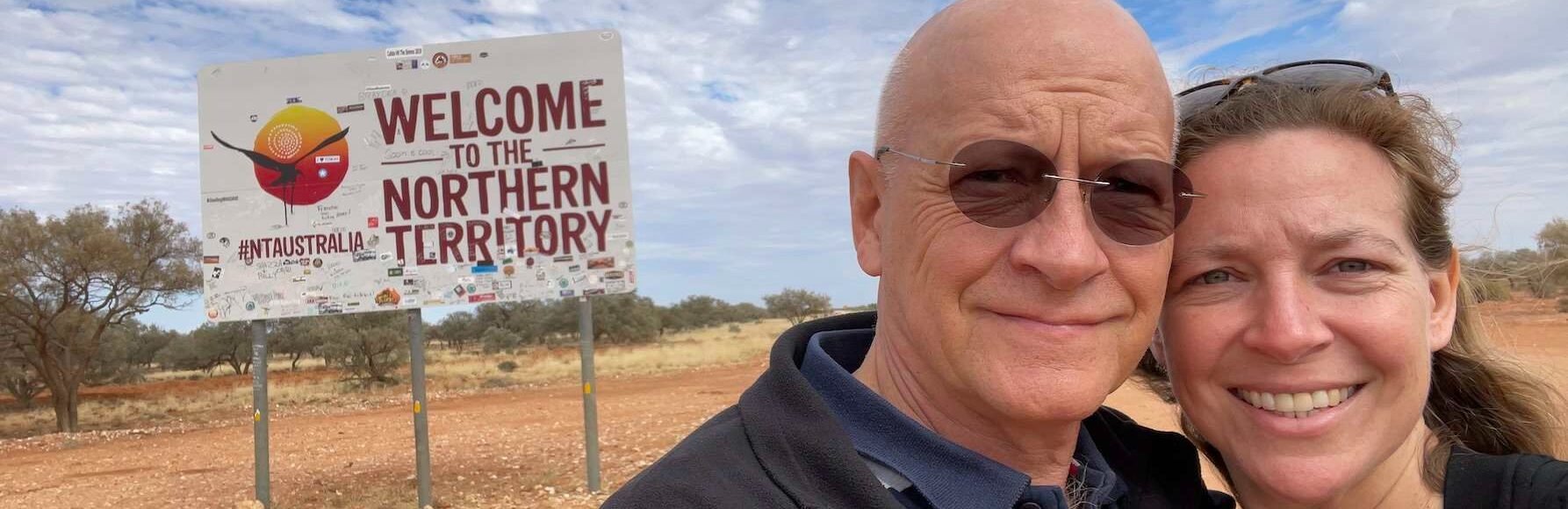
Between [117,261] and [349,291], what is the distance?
13.6 metres

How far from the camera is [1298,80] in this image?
216 centimetres

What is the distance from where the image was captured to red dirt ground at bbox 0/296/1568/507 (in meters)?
9.56

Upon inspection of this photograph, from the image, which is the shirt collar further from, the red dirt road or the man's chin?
the red dirt road

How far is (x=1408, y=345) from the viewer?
186 centimetres

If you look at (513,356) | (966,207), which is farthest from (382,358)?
(966,207)

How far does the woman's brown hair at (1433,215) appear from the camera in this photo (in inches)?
77.9

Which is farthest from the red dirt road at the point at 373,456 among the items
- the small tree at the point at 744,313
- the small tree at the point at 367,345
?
the small tree at the point at 744,313

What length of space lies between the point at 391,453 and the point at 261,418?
136 inches

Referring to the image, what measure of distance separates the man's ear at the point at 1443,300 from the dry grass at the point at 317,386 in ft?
65.4

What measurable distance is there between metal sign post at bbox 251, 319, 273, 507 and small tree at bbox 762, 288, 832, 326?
38.6m

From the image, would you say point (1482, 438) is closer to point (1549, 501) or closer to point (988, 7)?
point (1549, 501)

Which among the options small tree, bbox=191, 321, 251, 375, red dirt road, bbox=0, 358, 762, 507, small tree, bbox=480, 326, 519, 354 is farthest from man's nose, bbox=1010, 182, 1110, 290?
small tree, bbox=480, 326, 519, 354

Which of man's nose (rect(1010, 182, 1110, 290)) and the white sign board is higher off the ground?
the white sign board

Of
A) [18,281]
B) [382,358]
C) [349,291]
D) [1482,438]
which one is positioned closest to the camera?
[1482,438]
